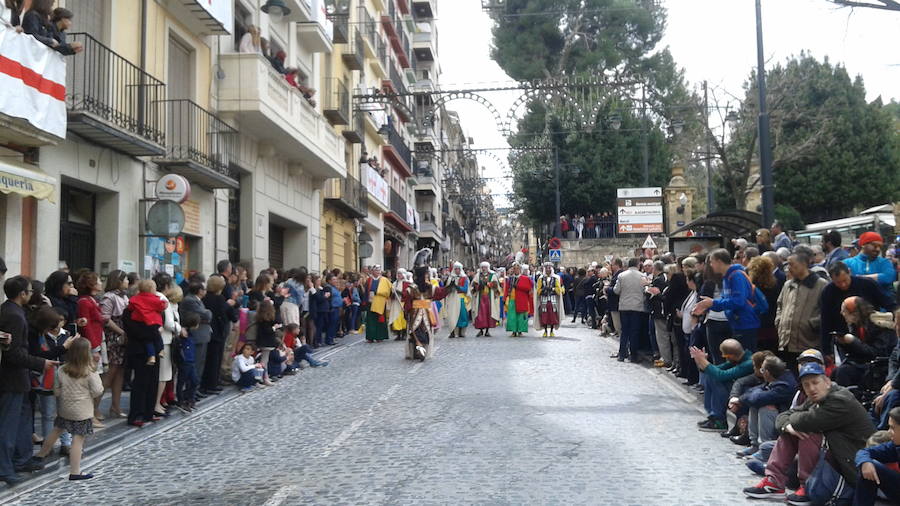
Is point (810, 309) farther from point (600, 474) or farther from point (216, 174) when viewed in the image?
point (216, 174)

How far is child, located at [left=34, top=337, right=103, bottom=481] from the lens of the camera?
774 cm

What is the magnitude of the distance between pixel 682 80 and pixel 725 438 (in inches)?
1816

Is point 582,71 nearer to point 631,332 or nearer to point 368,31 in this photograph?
point 368,31

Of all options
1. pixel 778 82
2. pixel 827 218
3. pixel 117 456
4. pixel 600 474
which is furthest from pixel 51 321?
pixel 827 218

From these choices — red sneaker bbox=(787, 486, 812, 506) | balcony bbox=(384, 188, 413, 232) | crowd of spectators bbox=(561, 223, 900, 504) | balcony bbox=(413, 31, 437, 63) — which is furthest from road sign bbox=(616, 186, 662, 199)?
red sneaker bbox=(787, 486, 812, 506)

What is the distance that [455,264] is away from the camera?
2250 centimetres

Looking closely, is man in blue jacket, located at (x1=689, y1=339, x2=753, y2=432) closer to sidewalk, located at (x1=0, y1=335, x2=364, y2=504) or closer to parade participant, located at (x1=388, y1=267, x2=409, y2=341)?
sidewalk, located at (x1=0, y1=335, x2=364, y2=504)

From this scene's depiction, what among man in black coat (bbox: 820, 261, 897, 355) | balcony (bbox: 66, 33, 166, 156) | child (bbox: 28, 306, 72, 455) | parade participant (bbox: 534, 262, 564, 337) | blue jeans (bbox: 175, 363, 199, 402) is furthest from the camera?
parade participant (bbox: 534, 262, 564, 337)

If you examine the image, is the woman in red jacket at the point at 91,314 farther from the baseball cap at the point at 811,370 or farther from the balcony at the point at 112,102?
the baseball cap at the point at 811,370

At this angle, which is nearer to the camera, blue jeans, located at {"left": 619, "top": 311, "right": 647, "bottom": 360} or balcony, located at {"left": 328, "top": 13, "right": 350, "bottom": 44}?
blue jeans, located at {"left": 619, "top": 311, "right": 647, "bottom": 360}

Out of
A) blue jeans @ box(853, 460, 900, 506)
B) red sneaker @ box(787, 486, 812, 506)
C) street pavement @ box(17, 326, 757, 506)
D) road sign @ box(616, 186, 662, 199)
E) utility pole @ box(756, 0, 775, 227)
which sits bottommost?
red sneaker @ box(787, 486, 812, 506)

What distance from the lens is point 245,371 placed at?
12977 mm

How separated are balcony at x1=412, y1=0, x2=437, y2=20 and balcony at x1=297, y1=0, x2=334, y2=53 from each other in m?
31.5

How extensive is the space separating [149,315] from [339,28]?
2152 centimetres
